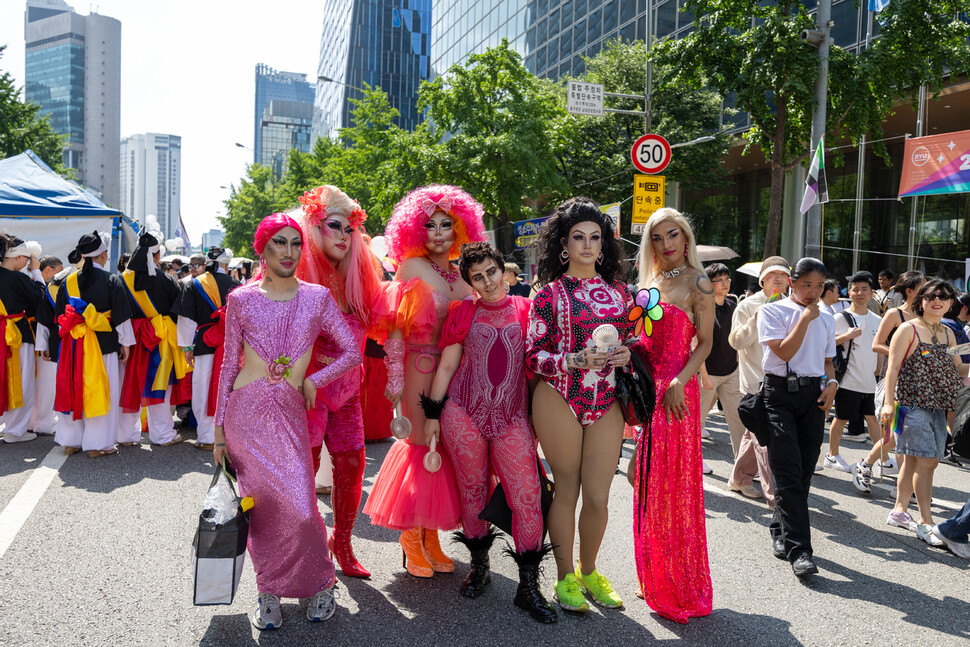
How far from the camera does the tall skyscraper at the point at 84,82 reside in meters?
144

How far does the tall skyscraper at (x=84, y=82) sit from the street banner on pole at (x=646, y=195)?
494 ft

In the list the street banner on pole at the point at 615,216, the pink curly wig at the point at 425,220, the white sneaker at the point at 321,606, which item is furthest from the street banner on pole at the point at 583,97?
the white sneaker at the point at 321,606

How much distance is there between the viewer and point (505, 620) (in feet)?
11.2

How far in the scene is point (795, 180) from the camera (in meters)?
20.8

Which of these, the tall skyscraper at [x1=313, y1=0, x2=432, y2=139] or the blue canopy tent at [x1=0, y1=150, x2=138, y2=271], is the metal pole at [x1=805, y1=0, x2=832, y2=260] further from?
the tall skyscraper at [x1=313, y1=0, x2=432, y2=139]

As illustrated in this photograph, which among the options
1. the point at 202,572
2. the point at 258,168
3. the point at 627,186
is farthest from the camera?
the point at 258,168

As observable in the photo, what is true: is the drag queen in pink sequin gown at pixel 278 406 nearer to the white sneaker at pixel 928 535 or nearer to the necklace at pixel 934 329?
the white sneaker at pixel 928 535

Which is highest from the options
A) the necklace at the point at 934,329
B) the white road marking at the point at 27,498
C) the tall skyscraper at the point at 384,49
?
the tall skyscraper at the point at 384,49

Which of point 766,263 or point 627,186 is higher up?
point 627,186

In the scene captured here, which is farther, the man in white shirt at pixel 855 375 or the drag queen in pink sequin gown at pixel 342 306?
the man in white shirt at pixel 855 375

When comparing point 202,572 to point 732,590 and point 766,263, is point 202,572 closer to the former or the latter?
point 732,590

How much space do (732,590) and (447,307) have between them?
2.20m

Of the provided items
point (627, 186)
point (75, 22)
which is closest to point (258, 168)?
point (627, 186)

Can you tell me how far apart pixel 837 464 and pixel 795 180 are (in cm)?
1579
